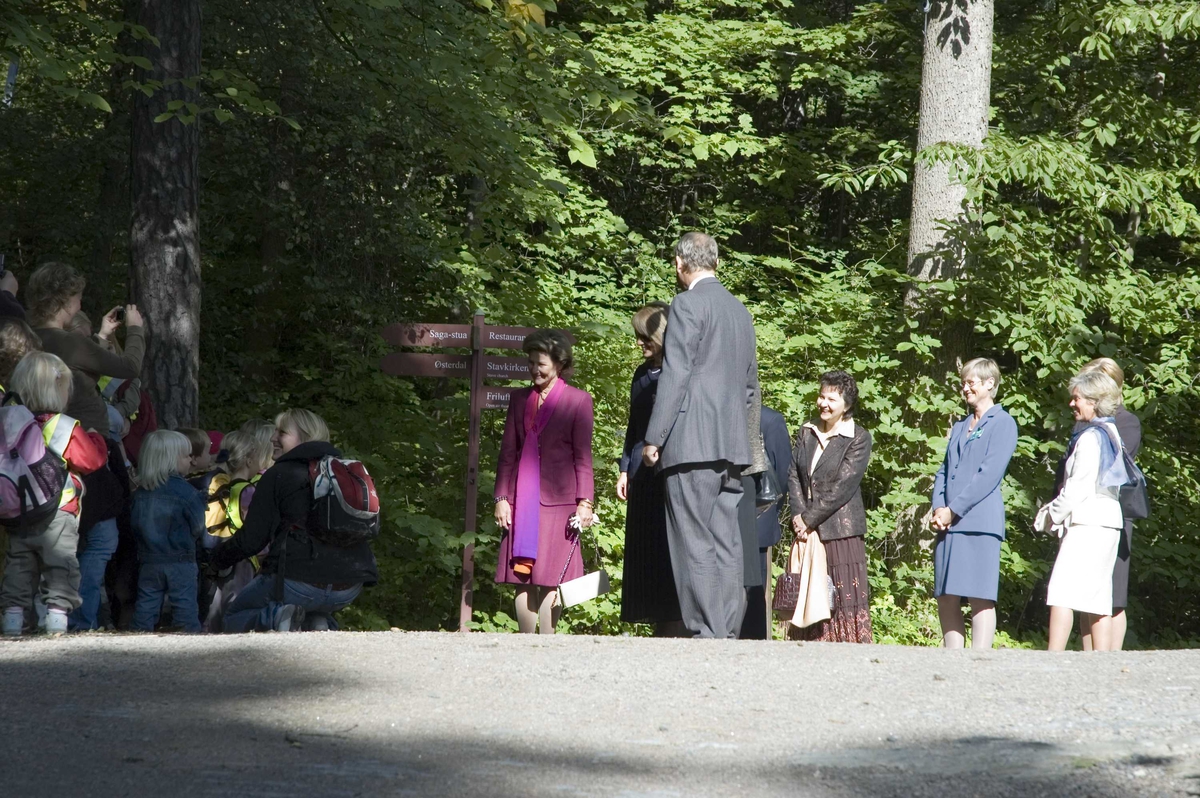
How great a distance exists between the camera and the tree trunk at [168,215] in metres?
9.20

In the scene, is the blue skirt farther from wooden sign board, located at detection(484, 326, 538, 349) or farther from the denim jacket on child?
the denim jacket on child

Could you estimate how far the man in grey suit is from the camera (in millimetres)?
6309

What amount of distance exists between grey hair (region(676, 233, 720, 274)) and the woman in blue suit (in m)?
1.79

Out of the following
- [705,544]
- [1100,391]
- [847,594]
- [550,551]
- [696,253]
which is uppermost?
[696,253]

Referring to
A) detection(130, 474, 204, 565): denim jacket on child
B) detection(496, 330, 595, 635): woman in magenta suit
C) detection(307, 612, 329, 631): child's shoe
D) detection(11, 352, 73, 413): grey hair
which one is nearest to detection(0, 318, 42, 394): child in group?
detection(11, 352, 73, 413): grey hair

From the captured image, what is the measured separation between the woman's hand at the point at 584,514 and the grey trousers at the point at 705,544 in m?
1.21

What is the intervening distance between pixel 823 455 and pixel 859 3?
1249 centimetres

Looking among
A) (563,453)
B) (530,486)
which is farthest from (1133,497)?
(530,486)

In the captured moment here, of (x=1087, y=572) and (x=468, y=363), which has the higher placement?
(x=468, y=363)

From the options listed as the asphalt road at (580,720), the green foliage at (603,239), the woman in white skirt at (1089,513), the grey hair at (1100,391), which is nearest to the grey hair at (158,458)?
the asphalt road at (580,720)

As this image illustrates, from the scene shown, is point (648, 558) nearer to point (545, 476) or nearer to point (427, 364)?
point (545, 476)

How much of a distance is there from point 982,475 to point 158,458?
4465 millimetres

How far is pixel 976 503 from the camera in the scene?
24.1 ft

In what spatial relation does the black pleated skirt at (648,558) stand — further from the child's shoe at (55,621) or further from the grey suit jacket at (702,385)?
the child's shoe at (55,621)
